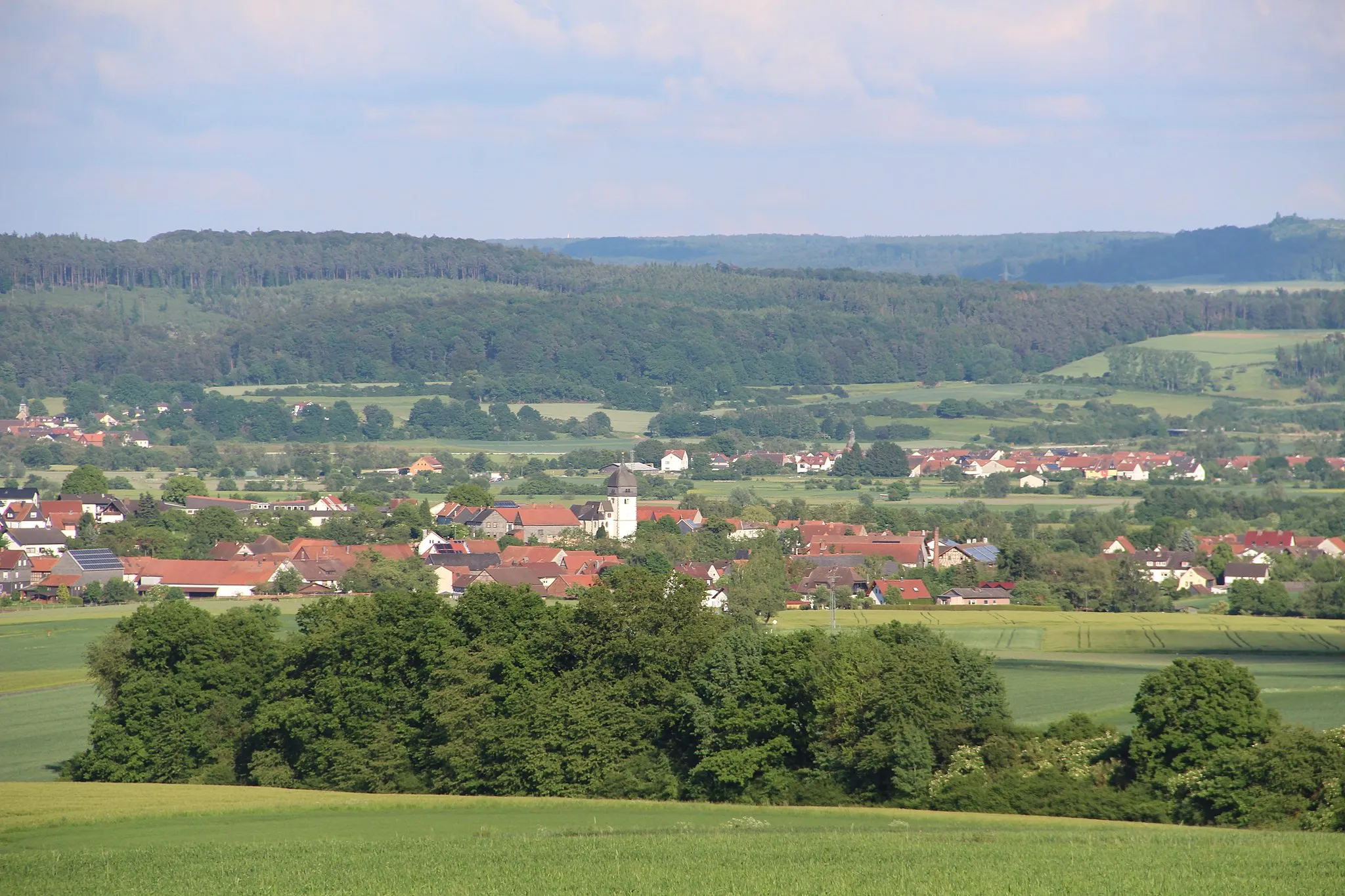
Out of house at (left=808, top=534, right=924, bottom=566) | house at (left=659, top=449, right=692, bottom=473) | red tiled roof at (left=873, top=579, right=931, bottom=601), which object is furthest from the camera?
house at (left=659, top=449, right=692, bottom=473)

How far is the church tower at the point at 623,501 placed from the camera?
92812 mm

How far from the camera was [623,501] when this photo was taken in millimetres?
93625

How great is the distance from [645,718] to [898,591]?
1485 inches

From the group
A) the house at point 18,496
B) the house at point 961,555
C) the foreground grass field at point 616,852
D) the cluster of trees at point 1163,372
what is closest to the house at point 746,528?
the house at point 961,555

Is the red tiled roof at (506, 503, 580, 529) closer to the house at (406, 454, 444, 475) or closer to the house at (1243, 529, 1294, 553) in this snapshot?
the house at (1243, 529, 1294, 553)

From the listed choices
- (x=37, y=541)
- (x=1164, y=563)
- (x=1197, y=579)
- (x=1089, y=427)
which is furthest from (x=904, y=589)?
(x=1089, y=427)

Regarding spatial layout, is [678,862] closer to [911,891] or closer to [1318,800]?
[911,891]

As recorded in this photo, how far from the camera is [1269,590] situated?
212 feet

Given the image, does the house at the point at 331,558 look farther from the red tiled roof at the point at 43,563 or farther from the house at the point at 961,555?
the house at the point at 961,555

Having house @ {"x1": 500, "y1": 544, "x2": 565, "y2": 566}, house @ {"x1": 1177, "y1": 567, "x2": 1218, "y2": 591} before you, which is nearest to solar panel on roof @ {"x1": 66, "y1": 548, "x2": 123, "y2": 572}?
house @ {"x1": 500, "y1": 544, "x2": 565, "y2": 566}

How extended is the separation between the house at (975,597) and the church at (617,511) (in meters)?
26.0

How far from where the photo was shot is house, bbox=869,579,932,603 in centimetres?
6900

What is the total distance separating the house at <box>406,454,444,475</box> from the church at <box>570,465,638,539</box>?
3733cm

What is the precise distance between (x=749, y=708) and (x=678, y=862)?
10715 millimetres
